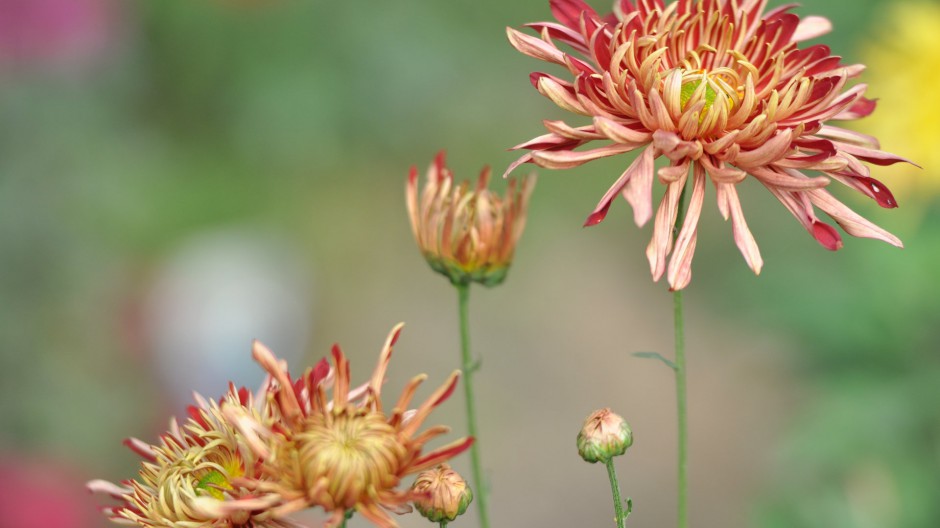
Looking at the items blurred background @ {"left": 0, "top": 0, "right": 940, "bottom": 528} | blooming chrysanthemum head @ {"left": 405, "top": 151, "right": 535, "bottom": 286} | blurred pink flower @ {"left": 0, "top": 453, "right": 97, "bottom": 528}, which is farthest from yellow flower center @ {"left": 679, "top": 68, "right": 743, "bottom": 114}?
blurred pink flower @ {"left": 0, "top": 453, "right": 97, "bottom": 528}

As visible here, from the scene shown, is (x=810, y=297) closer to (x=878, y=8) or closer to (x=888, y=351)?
(x=888, y=351)

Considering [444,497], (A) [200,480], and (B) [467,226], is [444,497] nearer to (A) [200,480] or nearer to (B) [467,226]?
(A) [200,480]

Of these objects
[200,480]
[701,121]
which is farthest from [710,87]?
[200,480]

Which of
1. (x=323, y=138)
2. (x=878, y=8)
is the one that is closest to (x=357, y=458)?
(x=878, y=8)

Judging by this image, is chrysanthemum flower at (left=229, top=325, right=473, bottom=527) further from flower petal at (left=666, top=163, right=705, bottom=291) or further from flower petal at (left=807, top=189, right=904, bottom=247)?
flower petal at (left=807, top=189, right=904, bottom=247)

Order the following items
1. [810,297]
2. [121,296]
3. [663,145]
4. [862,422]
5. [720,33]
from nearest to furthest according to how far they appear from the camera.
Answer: [663,145] → [720,33] → [862,422] → [810,297] → [121,296]

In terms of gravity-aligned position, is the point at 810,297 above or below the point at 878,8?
below

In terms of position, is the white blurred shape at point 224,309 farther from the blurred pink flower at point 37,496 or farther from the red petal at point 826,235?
the red petal at point 826,235
